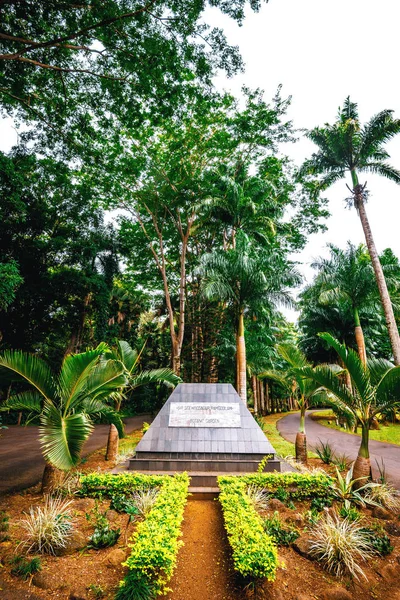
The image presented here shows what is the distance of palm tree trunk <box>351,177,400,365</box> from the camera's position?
34.3 feet

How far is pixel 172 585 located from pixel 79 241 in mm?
17297

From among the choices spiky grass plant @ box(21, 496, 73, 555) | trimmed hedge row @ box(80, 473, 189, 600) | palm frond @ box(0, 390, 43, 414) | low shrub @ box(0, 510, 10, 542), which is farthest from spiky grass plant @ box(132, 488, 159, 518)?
palm frond @ box(0, 390, 43, 414)

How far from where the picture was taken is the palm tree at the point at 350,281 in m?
15.3

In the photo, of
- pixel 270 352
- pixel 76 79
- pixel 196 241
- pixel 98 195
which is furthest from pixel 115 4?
pixel 270 352

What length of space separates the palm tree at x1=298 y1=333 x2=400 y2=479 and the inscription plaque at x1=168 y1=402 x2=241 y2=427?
2.69 meters

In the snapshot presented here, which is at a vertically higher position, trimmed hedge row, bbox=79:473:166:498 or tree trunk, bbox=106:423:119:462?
tree trunk, bbox=106:423:119:462

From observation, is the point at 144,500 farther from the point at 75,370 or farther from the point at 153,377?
the point at 153,377

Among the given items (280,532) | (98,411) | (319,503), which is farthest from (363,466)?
(98,411)

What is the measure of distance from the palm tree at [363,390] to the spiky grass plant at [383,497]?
0.27 m

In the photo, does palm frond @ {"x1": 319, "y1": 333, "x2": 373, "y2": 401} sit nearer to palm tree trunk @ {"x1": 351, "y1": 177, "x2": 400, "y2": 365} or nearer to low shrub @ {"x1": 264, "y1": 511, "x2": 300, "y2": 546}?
low shrub @ {"x1": 264, "y1": 511, "x2": 300, "y2": 546}

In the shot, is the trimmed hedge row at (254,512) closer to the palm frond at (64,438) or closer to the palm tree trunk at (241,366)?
the palm frond at (64,438)

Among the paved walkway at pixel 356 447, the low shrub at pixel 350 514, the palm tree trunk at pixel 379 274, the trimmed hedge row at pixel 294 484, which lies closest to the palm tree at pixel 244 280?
the palm tree trunk at pixel 379 274

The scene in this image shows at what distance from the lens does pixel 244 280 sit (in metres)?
11.8

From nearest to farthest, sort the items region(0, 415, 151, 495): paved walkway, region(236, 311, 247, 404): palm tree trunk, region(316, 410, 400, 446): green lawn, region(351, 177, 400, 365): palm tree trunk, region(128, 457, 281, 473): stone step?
region(0, 415, 151, 495): paved walkway < region(128, 457, 281, 473): stone step < region(351, 177, 400, 365): palm tree trunk < region(236, 311, 247, 404): palm tree trunk < region(316, 410, 400, 446): green lawn
